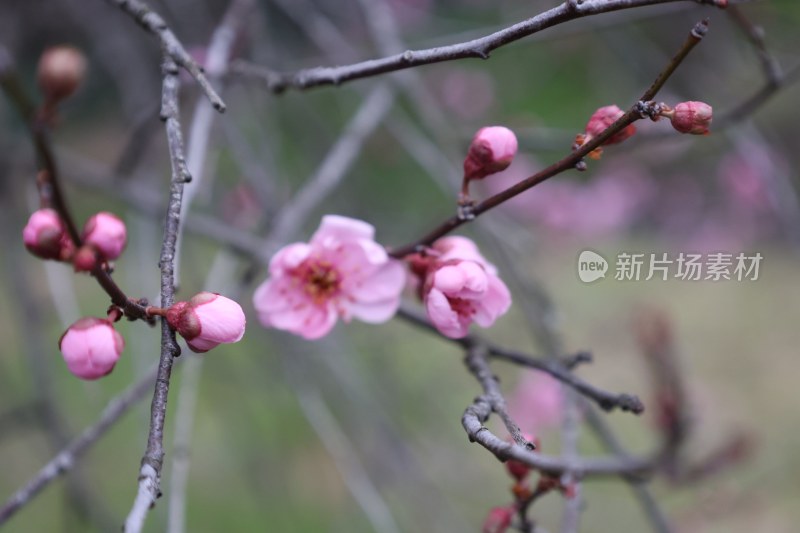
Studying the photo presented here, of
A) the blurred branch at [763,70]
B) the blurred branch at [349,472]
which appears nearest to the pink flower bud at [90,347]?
the blurred branch at [349,472]

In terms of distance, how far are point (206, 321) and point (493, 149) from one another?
0.33 metres

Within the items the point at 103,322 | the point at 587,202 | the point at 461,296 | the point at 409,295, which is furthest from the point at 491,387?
the point at 587,202

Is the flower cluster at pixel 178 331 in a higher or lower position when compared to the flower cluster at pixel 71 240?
lower

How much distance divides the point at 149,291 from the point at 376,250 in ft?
3.30

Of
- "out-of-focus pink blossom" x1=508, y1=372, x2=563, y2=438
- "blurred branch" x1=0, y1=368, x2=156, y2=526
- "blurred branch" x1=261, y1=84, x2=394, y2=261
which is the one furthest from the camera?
"out-of-focus pink blossom" x1=508, y1=372, x2=563, y2=438

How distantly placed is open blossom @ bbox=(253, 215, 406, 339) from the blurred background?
155 millimetres

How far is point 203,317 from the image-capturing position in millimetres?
623

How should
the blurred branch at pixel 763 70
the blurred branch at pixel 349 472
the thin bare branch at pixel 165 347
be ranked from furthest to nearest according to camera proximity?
1. the blurred branch at pixel 349 472
2. the blurred branch at pixel 763 70
3. the thin bare branch at pixel 165 347

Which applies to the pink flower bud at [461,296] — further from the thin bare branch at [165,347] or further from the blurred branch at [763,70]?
the blurred branch at [763,70]

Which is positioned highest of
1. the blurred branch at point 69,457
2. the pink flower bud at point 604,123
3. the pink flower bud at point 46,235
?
the pink flower bud at point 604,123

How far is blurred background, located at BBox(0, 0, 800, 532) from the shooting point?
4.74ft

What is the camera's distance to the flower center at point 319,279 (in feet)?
3.05

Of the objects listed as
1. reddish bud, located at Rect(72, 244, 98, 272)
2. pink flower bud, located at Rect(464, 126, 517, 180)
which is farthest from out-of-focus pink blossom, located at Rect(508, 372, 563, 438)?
reddish bud, located at Rect(72, 244, 98, 272)

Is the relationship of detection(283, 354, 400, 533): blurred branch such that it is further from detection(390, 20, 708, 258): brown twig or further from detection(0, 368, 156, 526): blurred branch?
detection(390, 20, 708, 258): brown twig
